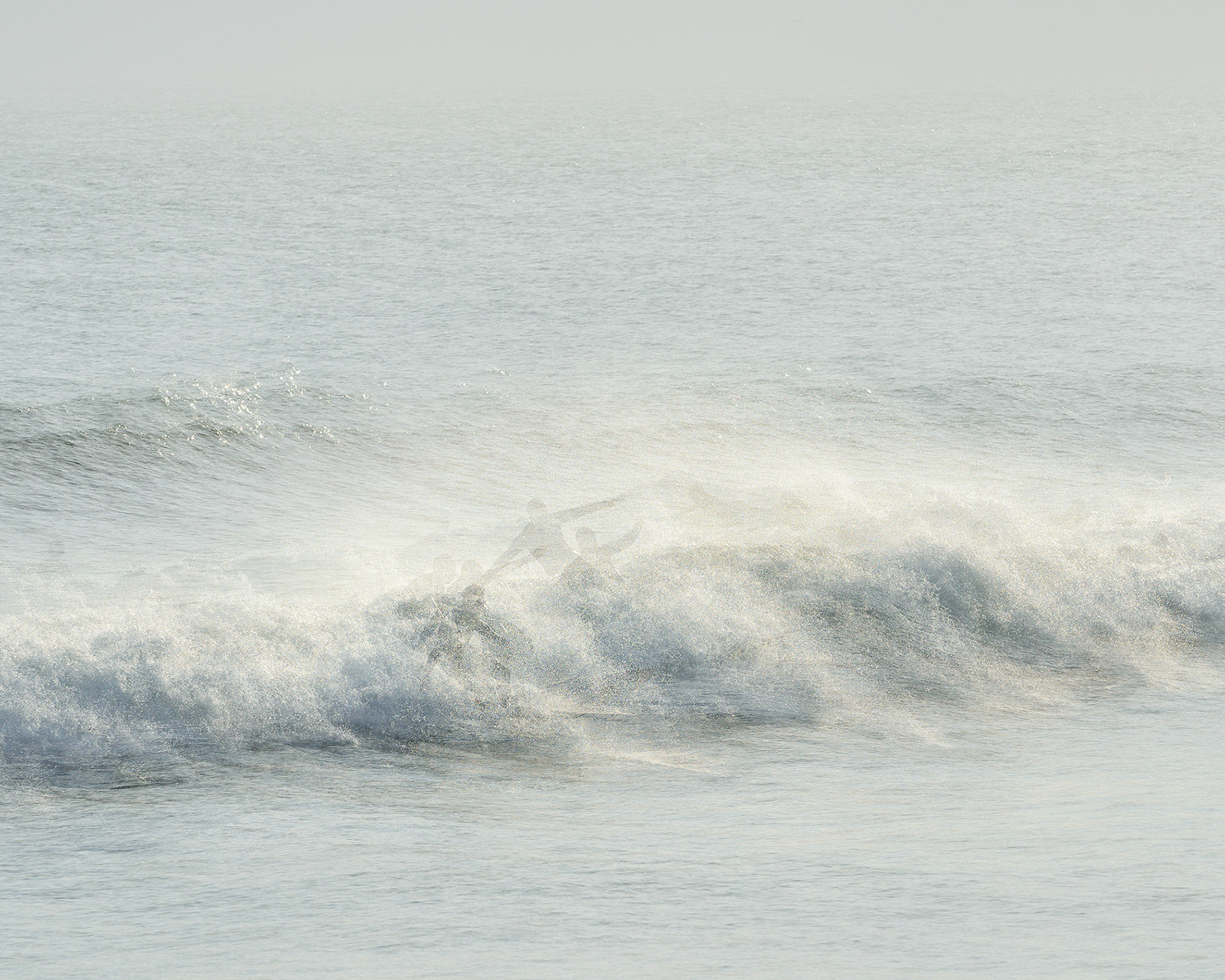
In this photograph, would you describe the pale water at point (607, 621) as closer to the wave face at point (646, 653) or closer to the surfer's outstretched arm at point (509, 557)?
the wave face at point (646, 653)

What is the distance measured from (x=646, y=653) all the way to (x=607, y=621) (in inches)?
18.9

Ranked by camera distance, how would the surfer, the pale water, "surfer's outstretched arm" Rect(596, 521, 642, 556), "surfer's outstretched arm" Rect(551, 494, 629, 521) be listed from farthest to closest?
"surfer's outstretched arm" Rect(551, 494, 629, 521)
"surfer's outstretched arm" Rect(596, 521, 642, 556)
the surfer
the pale water

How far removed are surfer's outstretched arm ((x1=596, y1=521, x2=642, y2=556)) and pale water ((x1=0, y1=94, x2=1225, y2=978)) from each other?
0.39ft

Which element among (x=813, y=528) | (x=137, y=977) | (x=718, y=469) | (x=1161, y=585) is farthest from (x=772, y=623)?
(x=718, y=469)

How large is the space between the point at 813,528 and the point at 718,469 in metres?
5.34

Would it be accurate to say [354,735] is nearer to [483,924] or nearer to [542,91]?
[483,924]

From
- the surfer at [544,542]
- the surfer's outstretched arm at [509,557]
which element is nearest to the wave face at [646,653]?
the surfer at [544,542]

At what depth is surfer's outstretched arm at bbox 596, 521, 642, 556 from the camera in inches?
474

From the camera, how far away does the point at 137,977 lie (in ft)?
18.0

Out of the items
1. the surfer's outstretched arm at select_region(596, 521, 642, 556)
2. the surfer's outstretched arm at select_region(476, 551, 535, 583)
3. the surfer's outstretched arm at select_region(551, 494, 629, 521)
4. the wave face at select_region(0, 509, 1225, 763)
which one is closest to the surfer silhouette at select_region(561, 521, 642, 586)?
the surfer's outstretched arm at select_region(596, 521, 642, 556)

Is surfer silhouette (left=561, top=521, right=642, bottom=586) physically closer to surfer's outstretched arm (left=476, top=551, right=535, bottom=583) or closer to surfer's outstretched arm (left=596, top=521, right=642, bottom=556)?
surfer's outstretched arm (left=596, top=521, right=642, bottom=556)

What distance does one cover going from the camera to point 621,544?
1242 centimetres

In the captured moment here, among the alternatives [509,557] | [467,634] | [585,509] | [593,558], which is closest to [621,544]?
[593,558]

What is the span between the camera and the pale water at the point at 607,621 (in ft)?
19.7
